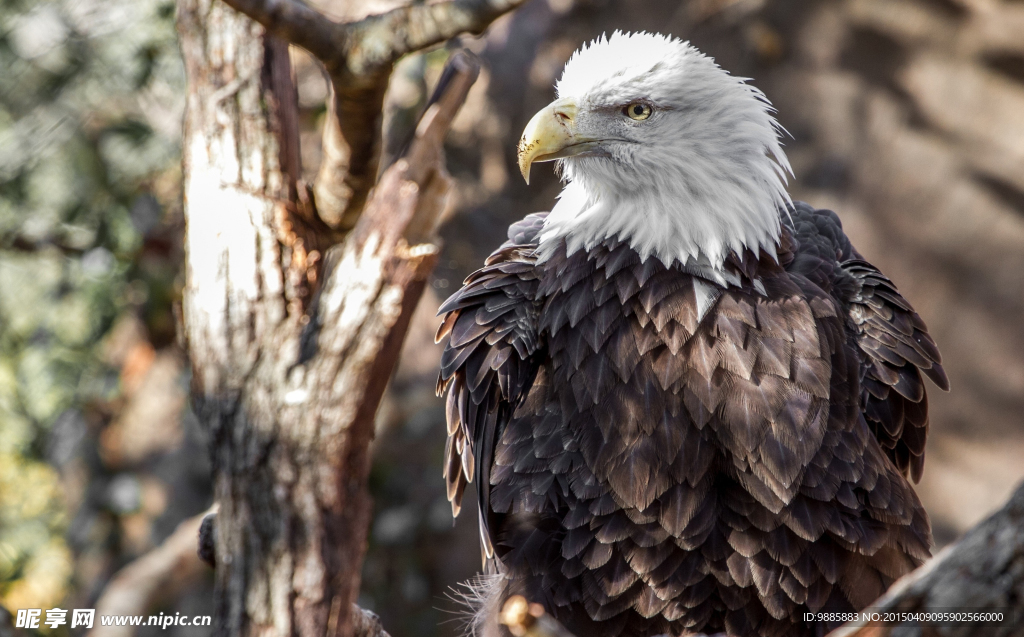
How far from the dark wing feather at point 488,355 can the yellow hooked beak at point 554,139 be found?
0.34 m

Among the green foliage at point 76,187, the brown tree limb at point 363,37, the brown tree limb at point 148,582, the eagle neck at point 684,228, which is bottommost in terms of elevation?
the brown tree limb at point 148,582

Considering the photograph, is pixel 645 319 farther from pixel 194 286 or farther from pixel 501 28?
pixel 501 28

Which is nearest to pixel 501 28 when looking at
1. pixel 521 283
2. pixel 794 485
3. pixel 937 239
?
pixel 937 239

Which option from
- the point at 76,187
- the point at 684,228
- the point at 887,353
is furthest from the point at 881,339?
the point at 76,187

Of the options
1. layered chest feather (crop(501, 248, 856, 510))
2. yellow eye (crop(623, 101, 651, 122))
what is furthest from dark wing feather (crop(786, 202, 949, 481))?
yellow eye (crop(623, 101, 651, 122))

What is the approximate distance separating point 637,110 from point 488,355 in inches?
34.2

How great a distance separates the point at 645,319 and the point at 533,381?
39 centimetres

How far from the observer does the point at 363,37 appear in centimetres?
279

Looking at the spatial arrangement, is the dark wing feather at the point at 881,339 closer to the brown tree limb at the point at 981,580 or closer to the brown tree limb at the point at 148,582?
the brown tree limb at the point at 981,580

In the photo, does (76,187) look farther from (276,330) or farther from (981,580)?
(981,580)

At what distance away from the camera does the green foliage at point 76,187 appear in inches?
204

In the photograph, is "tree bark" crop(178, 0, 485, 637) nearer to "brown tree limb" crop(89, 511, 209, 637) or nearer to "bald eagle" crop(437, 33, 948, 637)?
"bald eagle" crop(437, 33, 948, 637)

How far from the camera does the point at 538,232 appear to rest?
289cm

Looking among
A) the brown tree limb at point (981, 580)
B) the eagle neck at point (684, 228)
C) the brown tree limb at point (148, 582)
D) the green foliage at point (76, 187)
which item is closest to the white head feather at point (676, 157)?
the eagle neck at point (684, 228)
